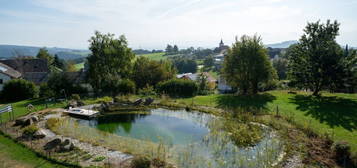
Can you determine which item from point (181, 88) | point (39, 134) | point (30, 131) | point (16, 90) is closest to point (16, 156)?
point (39, 134)

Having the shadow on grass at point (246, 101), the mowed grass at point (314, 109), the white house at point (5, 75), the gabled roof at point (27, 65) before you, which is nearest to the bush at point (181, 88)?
the mowed grass at point (314, 109)

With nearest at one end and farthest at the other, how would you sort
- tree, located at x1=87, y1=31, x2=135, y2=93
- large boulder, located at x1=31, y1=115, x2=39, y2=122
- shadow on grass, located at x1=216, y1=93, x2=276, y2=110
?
large boulder, located at x1=31, y1=115, x2=39, y2=122 < shadow on grass, located at x1=216, y1=93, x2=276, y2=110 < tree, located at x1=87, y1=31, x2=135, y2=93

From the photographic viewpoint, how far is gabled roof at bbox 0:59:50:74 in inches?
1585

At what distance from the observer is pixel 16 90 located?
2633cm

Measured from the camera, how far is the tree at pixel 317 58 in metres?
21.3

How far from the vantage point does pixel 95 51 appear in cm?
3012

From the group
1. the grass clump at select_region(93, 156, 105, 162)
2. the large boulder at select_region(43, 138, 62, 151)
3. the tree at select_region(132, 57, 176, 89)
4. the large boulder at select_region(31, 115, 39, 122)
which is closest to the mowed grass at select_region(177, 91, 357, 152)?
the grass clump at select_region(93, 156, 105, 162)

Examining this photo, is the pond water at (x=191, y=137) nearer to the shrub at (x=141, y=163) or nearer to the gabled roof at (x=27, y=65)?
the shrub at (x=141, y=163)

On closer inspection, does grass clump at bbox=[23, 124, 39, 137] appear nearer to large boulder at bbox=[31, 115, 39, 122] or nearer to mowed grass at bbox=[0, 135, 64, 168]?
mowed grass at bbox=[0, 135, 64, 168]

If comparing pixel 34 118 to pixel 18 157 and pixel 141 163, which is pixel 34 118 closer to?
pixel 18 157

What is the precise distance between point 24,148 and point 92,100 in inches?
480

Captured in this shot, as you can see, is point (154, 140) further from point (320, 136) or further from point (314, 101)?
point (314, 101)

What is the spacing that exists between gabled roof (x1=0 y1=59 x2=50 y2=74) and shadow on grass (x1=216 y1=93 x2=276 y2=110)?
3417cm

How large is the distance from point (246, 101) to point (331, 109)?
694 cm
